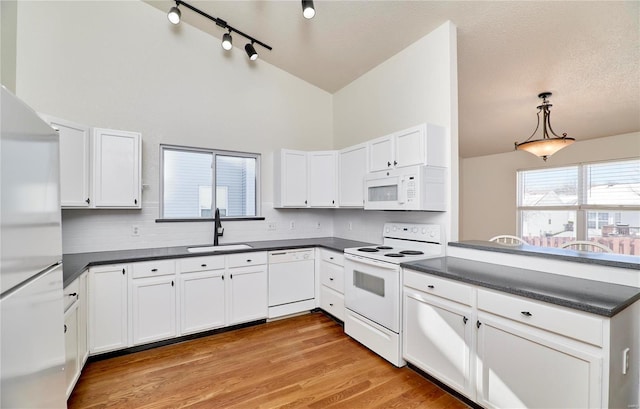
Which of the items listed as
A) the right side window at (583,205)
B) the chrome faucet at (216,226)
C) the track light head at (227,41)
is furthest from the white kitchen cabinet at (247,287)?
the right side window at (583,205)

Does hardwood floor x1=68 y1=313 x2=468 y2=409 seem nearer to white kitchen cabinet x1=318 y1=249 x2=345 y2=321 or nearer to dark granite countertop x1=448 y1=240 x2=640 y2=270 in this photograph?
white kitchen cabinet x1=318 y1=249 x2=345 y2=321

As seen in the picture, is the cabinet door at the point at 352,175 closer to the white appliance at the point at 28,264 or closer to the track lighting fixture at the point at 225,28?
the track lighting fixture at the point at 225,28

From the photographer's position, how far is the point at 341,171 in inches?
151

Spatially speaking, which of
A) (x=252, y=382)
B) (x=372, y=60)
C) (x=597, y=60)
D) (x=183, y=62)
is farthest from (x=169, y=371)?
(x=597, y=60)

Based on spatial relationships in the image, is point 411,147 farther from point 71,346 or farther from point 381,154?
point 71,346

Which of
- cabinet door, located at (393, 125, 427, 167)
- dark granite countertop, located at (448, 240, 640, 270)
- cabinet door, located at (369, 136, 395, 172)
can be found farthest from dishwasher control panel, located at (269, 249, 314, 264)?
dark granite countertop, located at (448, 240, 640, 270)

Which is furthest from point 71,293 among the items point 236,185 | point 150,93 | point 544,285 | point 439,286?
point 544,285

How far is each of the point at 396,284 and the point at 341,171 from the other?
184 cm

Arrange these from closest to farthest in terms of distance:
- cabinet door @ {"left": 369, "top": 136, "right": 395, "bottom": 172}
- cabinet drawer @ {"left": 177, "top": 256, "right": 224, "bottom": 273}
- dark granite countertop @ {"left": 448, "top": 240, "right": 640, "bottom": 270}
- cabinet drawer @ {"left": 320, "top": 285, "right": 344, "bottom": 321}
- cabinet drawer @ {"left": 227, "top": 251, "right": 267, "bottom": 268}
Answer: dark granite countertop @ {"left": 448, "top": 240, "right": 640, "bottom": 270}
cabinet drawer @ {"left": 177, "top": 256, "right": 224, "bottom": 273}
cabinet door @ {"left": 369, "top": 136, "right": 395, "bottom": 172}
cabinet drawer @ {"left": 227, "top": 251, "right": 267, "bottom": 268}
cabinet drawer @ {"left": 320, "top": 285, "right": 344, "bottom": 321}

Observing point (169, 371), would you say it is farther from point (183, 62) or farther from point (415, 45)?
point (415, 45)

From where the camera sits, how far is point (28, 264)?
1.02 meters

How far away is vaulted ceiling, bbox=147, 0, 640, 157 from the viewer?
97.4 inches

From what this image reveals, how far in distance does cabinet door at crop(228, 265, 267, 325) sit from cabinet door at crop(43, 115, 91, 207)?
1.54 meters

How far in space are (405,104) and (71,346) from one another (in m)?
3.68
